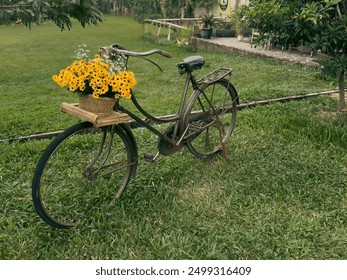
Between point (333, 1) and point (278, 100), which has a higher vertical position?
point (333, 1)

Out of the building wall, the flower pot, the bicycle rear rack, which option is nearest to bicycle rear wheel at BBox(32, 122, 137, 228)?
the bicycle rear rack

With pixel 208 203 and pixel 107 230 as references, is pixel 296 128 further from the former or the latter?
pixel 107 230

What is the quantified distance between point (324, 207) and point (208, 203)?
1094 millimetres

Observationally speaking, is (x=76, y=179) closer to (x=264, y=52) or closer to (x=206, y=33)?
(x=264, y=52)

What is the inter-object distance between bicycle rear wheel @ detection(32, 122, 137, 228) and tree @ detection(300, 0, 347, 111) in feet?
10.1

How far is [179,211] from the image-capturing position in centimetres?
321

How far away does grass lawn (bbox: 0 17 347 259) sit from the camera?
275cm

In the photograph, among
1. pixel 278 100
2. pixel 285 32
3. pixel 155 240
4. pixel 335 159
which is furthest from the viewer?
pixel 278 100

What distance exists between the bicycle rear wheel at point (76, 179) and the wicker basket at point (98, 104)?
6.7 inches

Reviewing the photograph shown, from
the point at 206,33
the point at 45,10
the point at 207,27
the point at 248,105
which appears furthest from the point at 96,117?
the point at 207,27

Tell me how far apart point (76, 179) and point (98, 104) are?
4.09 feet

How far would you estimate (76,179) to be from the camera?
3.62 meters
